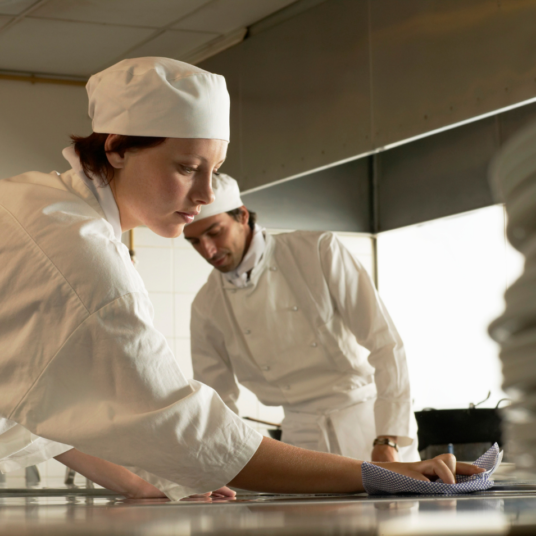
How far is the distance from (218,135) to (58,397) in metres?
0.51

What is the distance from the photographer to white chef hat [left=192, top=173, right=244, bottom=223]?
231 cm

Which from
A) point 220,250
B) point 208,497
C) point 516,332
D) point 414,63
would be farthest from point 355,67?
point 516,332

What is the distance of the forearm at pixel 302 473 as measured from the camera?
0.99 metres

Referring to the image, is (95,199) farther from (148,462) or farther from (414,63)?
(414,63)

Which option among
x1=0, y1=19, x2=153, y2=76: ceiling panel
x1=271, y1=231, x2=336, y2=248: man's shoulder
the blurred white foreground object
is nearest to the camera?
the blurred white foreground object

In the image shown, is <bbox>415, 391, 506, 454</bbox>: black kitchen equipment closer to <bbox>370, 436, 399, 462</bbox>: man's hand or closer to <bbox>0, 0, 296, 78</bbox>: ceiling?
<bbox>370, 436, 399, 462</bbox>: man's hand

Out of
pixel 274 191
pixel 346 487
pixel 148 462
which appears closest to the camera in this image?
pixel 148 462

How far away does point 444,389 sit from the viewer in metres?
4.40

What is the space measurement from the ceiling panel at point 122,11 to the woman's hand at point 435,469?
2.42 metres

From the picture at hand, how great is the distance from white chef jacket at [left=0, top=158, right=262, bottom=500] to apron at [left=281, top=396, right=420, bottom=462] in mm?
1411

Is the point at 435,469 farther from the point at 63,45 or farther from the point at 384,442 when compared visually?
the point at 63,45

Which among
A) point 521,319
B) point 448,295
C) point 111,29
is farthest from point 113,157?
point 448,295

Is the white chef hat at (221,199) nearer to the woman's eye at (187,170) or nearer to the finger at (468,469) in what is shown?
the woman's eye at (187,170)

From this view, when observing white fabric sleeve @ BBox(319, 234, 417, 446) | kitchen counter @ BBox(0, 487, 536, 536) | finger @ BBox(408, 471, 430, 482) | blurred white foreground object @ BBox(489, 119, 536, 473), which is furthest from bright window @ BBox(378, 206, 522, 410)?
blurred white foreground object @ BBox(489, 119, 536, 473)
